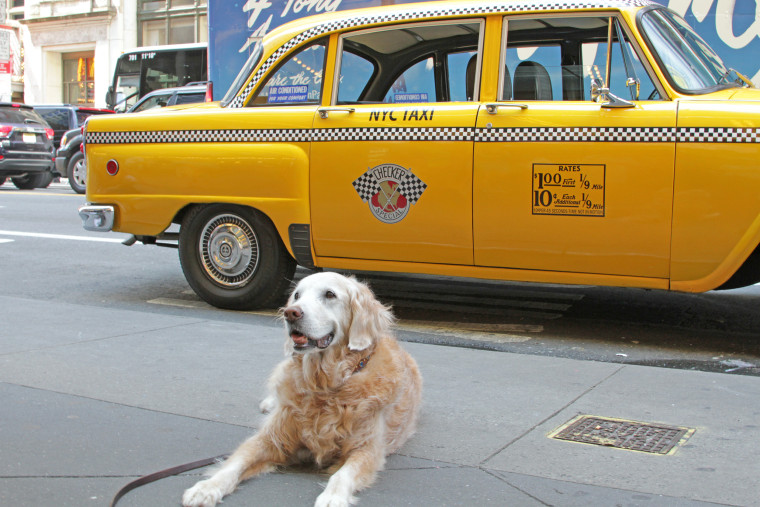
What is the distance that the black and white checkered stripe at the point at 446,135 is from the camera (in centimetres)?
512

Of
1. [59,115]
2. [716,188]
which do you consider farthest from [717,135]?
[59,115]

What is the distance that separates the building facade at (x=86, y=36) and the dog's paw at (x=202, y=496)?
111 ft

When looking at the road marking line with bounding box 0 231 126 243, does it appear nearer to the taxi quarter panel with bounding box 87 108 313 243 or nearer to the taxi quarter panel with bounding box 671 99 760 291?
the taxi quarter panel with bounding box 87 108 313 243

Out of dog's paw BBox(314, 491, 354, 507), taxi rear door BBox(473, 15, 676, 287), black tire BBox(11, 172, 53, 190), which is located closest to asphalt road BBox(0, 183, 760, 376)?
taxi rear door BBox(473, 15, 676, 287)

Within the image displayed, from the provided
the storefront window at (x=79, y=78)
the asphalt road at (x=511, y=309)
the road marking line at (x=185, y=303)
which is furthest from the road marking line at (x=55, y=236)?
the storefront window at (x=79, y=78)

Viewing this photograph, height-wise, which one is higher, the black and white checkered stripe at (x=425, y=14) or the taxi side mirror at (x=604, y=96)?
the black and white checkered stripe at (x=425, y=14)

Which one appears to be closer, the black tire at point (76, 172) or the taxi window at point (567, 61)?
the taxi window at point (567, 61)

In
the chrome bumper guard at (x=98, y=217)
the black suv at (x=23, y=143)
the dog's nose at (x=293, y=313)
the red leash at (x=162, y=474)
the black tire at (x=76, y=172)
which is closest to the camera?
the red leash at (x=162, y=474)

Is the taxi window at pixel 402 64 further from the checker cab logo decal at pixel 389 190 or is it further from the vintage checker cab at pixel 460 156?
the checker cab logo decal at pixel 389 190

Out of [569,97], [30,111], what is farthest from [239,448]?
[30,111]

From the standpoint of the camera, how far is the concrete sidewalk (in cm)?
332

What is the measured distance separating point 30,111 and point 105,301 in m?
15.2

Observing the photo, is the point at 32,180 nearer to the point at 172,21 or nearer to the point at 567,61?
the point at 172,21

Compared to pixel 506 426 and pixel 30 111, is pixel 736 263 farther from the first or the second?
pixel 30 111
